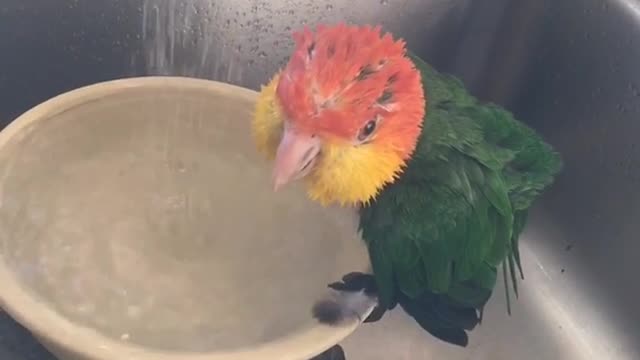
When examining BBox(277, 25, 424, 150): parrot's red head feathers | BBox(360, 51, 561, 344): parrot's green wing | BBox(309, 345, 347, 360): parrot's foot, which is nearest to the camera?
BBox(277, 25, 424, 150): parrot's red head feathers

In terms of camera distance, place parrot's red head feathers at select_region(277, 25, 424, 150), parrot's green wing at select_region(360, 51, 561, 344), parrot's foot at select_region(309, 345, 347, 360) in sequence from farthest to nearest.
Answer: parrot's foot at select_region(309, 345, 347, 360) → parrot's green wing at select_region(360, 51, 561, 344) → parrot's red head feathers at select_region(277, 25, 424, 150)

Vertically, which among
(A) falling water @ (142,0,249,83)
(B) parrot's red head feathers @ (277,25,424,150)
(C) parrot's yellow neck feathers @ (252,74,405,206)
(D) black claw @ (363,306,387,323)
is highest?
(B) parrot's red head feathers @ (277,25,424,150)

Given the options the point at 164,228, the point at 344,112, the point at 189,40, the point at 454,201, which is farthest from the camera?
the point at 189,40

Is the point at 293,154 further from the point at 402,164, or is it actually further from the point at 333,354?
the point at 333,354

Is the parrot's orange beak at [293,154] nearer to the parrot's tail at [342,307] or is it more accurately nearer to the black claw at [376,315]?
the parrot's tail at [342,307]

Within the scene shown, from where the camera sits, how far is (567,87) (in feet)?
3.16

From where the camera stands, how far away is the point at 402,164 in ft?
2.31

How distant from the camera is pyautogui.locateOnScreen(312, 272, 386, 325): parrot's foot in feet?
2.42

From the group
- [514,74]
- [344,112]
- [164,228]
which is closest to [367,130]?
[344,112]

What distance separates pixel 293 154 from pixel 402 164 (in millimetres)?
104

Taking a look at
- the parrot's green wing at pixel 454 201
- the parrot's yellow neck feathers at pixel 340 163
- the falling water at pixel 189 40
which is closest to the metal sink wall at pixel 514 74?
the falling water at pixel 189 40

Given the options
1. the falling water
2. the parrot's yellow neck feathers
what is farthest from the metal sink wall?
the parrot's yellow neck feathers

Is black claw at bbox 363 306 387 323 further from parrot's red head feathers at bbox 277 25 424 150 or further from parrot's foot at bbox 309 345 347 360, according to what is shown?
parrot's red head feathers at bbox 277 25 424 150

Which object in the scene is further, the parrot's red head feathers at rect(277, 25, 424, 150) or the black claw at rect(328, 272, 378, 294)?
the black claw at rect(328, 272, 378, 294)
